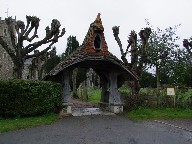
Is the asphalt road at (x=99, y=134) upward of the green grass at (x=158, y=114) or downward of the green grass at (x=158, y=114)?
downward

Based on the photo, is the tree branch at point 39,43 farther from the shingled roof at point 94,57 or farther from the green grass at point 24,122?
the green grass at point 24,122

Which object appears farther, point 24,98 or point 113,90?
point 113,90

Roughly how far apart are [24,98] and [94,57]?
19.2ft

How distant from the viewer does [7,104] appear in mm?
19109

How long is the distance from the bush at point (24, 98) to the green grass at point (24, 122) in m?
0.51

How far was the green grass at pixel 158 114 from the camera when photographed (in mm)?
21422

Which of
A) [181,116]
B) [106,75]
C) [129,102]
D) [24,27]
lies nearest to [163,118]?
[181,116]

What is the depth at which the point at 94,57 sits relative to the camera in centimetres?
2336

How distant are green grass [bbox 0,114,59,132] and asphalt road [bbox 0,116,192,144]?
71 centimetres

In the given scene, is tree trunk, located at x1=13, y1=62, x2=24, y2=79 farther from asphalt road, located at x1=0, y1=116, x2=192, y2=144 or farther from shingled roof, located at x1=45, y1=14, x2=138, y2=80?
asphalt road, located at x1=0, y1=116, x2=192, y2=144

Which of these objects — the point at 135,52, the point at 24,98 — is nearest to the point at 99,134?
the point at 24,98

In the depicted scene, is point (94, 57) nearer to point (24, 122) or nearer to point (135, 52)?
point (135, 52)

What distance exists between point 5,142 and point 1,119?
6.76 metres

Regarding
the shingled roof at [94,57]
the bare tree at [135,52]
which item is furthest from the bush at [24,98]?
Answer: the bare tree at [135,52]
